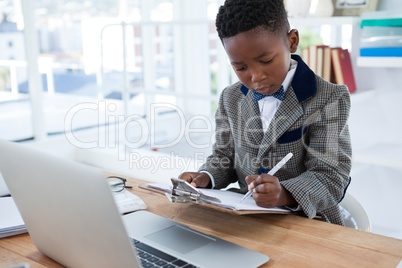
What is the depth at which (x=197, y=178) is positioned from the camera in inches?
49.2

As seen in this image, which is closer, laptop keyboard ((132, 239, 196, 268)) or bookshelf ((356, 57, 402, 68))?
laptop keyboard ((132, 239, 196, 268))

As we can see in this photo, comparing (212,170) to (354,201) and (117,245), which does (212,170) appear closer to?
(354,201)

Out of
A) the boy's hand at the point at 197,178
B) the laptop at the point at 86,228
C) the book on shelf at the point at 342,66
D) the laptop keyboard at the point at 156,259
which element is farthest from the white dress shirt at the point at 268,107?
the book on shelf at the point at 342,66

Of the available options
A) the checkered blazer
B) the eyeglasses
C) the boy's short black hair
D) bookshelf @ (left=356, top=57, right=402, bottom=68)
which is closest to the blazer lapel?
the checkered blazer

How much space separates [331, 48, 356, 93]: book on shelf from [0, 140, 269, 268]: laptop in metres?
1.38

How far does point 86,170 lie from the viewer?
0.63 m

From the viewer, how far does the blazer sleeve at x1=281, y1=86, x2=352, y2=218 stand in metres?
1.14

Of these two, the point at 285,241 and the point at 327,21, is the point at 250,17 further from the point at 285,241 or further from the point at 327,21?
the point at 327,21

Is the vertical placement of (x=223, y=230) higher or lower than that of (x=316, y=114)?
lower

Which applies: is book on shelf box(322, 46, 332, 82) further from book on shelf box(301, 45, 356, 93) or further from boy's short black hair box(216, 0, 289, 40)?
boy's short black hair box(216, 0, 289, 40)

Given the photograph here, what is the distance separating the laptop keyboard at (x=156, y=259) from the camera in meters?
0.79

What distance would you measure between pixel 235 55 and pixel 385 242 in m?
0.53

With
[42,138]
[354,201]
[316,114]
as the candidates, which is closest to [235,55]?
[316,114]

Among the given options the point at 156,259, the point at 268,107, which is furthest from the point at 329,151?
the point at 156,259
